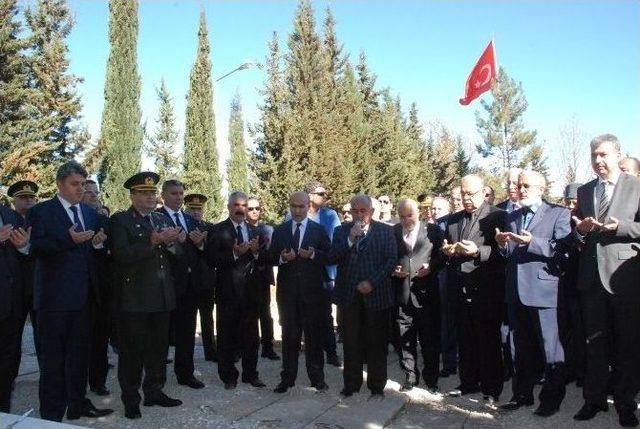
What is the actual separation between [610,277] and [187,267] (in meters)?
4.00

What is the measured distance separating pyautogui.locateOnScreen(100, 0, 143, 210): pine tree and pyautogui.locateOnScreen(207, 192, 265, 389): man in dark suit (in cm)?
1771

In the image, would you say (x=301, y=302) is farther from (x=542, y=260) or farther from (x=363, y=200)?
(x=542, y=260)

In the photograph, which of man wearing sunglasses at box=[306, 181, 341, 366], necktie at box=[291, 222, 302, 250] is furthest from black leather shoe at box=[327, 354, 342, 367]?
necktie at box=[291, 222, 302, 250]

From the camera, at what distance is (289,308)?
576 centimetres

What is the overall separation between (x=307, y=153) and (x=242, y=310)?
700 inches

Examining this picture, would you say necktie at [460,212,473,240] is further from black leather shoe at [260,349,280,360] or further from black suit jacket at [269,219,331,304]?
black leather shoe at [260,349,280,360]

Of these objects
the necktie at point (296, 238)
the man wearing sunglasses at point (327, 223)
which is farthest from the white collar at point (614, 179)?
the man wearing sunglasses at point (327, 223)

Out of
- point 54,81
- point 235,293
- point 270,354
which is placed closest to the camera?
point 235,293

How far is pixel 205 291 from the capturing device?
22.3 ft

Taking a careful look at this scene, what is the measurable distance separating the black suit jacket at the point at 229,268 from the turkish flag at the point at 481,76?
10278 millimetres

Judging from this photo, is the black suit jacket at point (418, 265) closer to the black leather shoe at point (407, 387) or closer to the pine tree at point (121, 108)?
the black leather shoe at point (407, 387)

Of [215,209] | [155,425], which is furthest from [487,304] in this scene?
[215,209]

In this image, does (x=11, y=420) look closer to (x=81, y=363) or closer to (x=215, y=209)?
(x=81, y=363)

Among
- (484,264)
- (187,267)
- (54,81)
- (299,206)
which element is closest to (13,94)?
(54,81)
